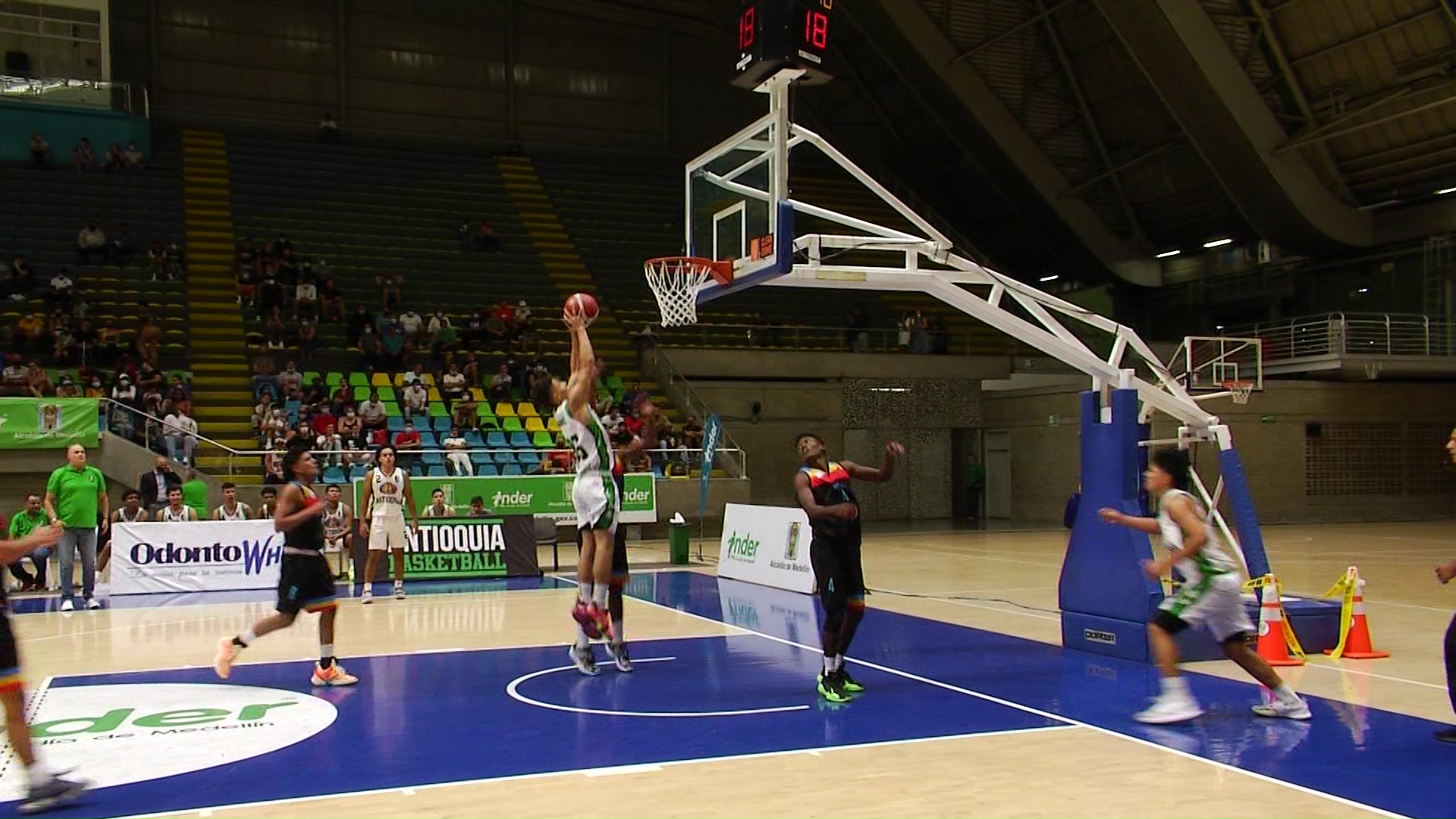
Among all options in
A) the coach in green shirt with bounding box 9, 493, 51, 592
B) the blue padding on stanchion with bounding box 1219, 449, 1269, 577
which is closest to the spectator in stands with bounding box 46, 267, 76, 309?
the coach in green shirt with bounding box 9, 493, 51, 592

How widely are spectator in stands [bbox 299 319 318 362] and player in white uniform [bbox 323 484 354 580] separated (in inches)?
305

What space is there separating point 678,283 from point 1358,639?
22.7ft

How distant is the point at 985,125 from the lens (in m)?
32.6

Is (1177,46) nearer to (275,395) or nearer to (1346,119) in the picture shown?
(1346,119)

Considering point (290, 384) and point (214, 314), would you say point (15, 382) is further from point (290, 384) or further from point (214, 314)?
point (214, 314)

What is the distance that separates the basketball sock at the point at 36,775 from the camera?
591 centimetres

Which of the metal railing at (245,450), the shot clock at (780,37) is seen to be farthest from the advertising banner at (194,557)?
the shot clock at (780,37)

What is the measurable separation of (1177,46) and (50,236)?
80.5 feet

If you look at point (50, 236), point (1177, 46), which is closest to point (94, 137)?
point (50, 236)

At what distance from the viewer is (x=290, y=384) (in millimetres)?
23953

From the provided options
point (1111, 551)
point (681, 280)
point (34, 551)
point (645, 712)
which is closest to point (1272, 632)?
point (1111, 551)

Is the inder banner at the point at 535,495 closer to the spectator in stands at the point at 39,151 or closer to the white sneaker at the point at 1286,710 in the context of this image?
the white sneaker at the point at 1286,710

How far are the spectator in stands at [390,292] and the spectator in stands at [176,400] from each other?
20.2ft

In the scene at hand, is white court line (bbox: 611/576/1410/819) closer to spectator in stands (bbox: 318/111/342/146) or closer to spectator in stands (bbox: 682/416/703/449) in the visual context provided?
spectator in stands (bbox: 682/416/703/449)
